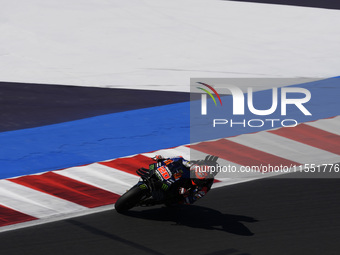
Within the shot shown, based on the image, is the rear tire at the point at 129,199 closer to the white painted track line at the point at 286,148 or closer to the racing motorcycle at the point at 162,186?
the racing motorcycle at the point at 162,186

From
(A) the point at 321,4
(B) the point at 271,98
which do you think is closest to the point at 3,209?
(B) the point at 271,98

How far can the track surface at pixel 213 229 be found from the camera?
30.1ft

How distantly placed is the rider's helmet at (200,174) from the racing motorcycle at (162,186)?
4 centimetres

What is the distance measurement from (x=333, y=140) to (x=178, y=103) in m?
3.83

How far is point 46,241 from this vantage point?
9.41 meters

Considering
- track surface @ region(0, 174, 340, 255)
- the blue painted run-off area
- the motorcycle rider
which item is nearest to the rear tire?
track surface @ region(0, 174, 340, 255)

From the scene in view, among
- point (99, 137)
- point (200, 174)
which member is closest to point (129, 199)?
point (200, 174)

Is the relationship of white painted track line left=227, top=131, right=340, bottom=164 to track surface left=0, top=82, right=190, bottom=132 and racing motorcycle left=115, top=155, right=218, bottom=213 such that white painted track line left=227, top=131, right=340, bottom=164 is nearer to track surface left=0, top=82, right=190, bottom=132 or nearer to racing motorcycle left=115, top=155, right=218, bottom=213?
track surface left=0, top=82, right=190, bottom=132

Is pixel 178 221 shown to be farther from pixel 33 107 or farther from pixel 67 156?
pixel 33 107

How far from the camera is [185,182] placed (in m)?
9.80

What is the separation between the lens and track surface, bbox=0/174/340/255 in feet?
30.1

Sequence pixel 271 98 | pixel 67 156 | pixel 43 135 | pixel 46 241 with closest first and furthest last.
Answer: pixel 46 241
pixel 67 156
pixel 43 135
pixel 271 98

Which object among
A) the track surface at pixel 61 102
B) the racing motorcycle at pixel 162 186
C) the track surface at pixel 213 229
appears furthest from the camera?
the track surface at pixel 61 102

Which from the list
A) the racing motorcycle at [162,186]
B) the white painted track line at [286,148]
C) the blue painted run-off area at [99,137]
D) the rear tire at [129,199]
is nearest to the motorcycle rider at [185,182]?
the racing motorcycle at [162,186]
